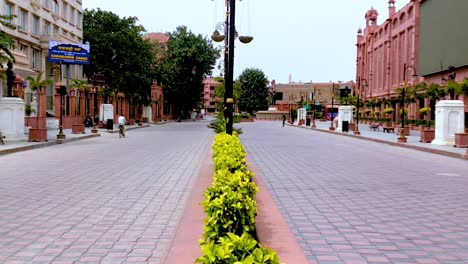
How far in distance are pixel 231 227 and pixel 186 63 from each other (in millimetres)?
70857

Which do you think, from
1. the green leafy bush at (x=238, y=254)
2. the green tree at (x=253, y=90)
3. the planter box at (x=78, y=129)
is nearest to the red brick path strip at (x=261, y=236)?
the green leafy bush at (x=238, y=254)

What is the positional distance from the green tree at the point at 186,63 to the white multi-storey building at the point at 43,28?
69.1 ft

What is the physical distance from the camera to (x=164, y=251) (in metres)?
5.51

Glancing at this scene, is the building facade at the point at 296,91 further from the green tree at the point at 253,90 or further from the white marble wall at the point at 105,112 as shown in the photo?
the white marble wall at the point at 105,112

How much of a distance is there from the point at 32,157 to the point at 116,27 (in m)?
35.3

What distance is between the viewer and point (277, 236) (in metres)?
5.29

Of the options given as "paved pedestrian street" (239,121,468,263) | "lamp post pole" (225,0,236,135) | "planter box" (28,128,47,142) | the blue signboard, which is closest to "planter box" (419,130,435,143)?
"paved pedestrian street" (239,121,468,263)

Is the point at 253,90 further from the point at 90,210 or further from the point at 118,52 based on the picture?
the point at 90,210

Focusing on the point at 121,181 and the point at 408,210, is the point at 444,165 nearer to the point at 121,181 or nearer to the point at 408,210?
the point at 408,210

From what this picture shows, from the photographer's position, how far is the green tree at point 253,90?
4220 inches

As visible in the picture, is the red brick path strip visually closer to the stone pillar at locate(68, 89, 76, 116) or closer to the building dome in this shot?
the stone pillar at locate(68, 89, 76, 116)

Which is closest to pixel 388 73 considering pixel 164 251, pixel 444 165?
pixel 444 165

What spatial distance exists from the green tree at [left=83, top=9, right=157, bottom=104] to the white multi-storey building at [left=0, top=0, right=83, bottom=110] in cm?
243

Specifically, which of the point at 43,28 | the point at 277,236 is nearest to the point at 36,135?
the point at 277,236
